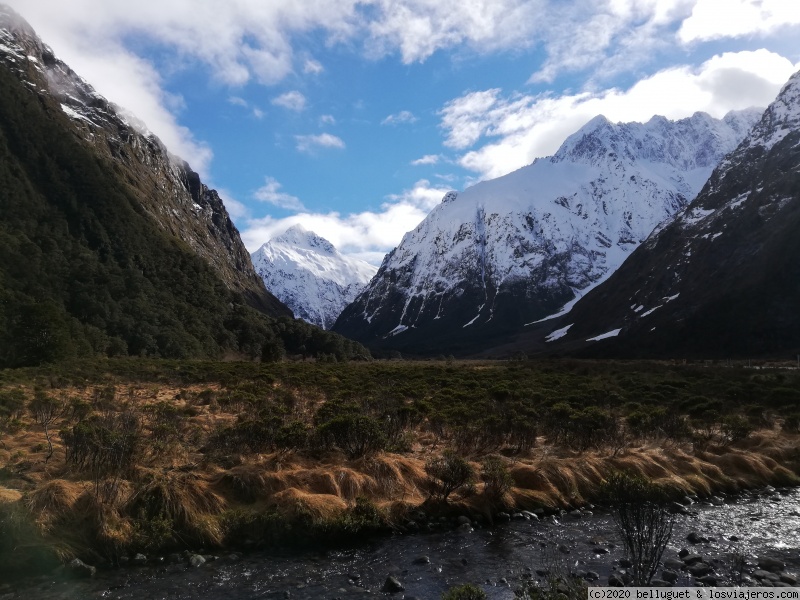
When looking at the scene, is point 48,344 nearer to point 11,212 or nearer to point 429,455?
point 429,455

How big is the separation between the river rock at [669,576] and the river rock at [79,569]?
12884mm

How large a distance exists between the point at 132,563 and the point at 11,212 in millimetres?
107073

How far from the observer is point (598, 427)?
2300 cm

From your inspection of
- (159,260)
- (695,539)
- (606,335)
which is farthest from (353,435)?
(606,335)

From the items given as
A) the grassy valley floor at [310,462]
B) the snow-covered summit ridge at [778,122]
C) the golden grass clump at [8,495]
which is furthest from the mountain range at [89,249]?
the snow-covered summit ridge at [778,122]

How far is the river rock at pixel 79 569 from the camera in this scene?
12.2 metres

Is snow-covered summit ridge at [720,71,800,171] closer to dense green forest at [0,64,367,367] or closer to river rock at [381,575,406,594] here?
dense green forest at [0,64,367,367]

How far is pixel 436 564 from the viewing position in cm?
1295

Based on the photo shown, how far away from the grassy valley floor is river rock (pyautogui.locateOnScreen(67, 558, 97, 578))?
12.1 inches

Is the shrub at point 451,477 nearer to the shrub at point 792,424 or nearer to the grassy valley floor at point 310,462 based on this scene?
the grassy valley floor at point 310,462

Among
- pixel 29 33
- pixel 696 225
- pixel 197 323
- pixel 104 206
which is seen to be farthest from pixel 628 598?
pixel 29 33

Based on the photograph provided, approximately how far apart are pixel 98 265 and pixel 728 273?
463 feet

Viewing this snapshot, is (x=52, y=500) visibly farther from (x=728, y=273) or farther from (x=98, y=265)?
(x=728, y=273)

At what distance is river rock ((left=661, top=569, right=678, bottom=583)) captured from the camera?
11781 millimetres
